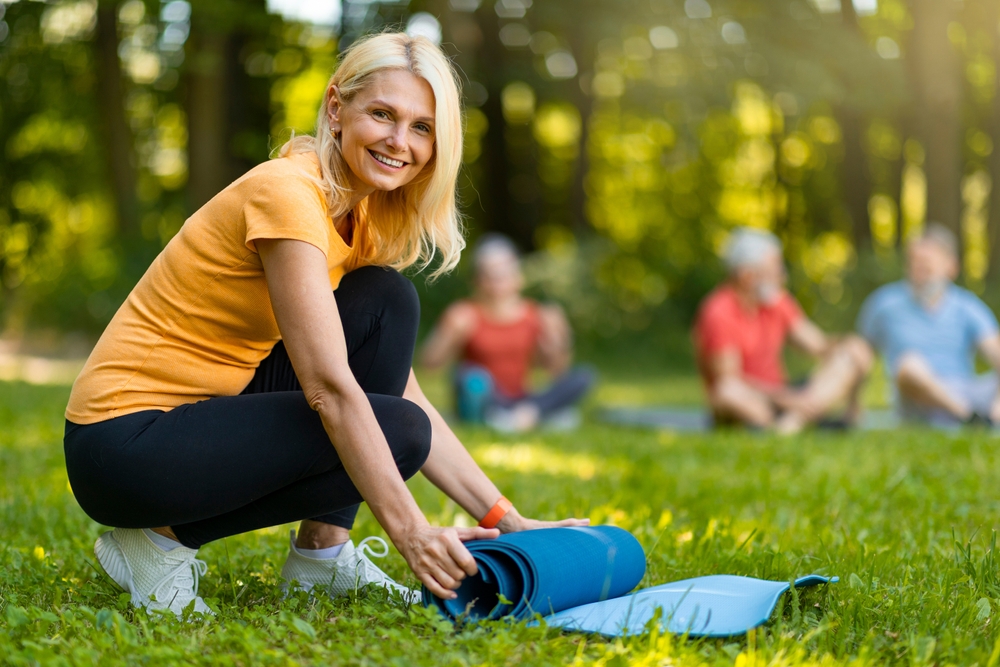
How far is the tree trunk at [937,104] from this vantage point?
1327 centimetres

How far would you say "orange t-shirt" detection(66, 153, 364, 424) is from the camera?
232cm

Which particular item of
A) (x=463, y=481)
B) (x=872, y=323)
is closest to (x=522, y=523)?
(x=463, y=481)

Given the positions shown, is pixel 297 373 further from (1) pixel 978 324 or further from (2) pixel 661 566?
(1) pixel 978 324

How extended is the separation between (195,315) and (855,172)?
17.5 m

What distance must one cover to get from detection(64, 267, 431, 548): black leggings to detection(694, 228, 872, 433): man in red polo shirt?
4921 mm

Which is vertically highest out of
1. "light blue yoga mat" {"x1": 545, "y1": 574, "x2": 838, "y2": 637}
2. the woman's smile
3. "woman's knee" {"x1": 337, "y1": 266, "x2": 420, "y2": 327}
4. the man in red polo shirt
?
the woman's smile

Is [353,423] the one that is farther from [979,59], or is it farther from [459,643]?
A: [979,59]

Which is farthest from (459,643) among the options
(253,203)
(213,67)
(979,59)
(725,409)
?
(979,59)

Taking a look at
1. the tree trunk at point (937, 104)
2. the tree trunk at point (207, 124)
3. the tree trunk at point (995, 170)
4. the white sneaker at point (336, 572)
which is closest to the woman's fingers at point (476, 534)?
the white sneaker at point (336, 572)

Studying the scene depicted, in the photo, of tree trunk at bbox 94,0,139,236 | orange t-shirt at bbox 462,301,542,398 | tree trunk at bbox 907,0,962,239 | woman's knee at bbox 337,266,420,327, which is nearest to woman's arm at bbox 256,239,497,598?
woman's knee at bbox 337,266,420,327

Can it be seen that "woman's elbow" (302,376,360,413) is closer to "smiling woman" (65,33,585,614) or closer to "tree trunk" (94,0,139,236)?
"smiling woman" (65,33,585,614)

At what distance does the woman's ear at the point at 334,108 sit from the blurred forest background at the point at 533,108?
9970 mm

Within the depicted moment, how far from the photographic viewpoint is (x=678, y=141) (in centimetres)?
1578

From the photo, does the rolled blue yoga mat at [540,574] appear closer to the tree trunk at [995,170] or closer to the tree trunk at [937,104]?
the tree trunk at [937,104]
